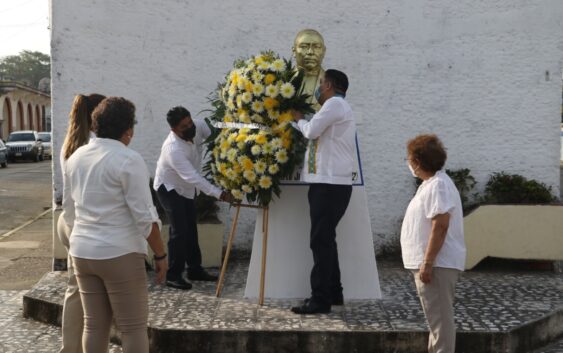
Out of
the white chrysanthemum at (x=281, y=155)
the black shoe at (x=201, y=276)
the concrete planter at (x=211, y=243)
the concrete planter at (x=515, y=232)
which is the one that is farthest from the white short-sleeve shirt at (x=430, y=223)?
the concrete planter at (x=211, y=243)

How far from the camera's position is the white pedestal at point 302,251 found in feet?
19.0

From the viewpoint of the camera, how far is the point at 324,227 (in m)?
5.25

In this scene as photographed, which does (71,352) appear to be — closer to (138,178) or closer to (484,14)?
(138,178)

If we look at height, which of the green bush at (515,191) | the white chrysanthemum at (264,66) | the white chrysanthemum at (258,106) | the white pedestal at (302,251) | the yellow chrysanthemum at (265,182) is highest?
the white chrysanthemum at (264,66)

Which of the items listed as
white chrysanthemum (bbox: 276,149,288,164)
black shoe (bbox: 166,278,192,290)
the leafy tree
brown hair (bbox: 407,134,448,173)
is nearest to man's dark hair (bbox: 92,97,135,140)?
brown hair (bbox: 407,134,448,173)

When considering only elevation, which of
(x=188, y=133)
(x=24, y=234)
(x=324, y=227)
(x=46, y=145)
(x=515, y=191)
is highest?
(x=188, y=133)

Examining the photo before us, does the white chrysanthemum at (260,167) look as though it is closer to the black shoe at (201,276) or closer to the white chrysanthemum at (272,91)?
the white chrysanthemum at (272,91)

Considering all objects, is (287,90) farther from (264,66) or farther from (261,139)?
(261,139)

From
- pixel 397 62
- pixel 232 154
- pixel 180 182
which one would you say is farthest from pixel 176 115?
pixel 397 62

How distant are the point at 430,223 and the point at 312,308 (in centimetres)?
170

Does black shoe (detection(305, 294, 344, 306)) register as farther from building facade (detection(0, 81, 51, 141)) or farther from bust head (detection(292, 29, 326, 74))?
building facade (detection(0, 81, 51, 141))

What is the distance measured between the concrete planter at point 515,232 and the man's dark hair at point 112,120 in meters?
4.46

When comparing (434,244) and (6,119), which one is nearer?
(434,244)

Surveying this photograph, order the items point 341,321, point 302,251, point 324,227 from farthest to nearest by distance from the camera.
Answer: point 302,251 < point 324,227 < point 341,321
